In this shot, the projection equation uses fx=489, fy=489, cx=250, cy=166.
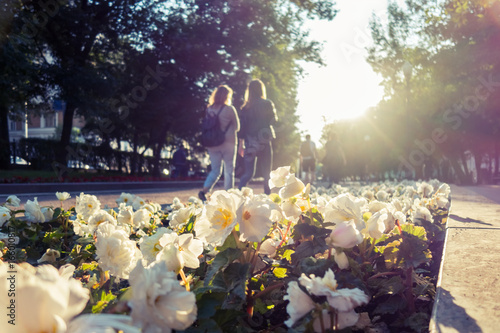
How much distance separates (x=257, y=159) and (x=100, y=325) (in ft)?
26.9

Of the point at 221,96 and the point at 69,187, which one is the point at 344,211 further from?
the point at 69,187

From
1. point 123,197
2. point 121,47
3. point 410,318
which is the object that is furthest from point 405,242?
point 121,47

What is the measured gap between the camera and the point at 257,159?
29.4 ft

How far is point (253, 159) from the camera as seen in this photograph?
28.8ft

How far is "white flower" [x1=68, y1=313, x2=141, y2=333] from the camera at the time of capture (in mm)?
770

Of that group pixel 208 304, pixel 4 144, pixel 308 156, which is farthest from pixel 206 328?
pixel 4 144

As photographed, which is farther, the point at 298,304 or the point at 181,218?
the point at 181,218

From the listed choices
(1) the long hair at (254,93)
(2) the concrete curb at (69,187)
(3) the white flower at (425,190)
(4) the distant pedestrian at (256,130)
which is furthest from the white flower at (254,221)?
(2) the concrete curb at (69,187)

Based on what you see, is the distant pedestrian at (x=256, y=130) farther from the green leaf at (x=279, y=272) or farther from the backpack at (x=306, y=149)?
the backpack at (x=306, y=149)

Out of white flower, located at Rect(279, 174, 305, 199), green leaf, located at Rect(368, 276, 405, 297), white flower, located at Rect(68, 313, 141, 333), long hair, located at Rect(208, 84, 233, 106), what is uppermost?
long hair, located at Rect(208, 84, 233, 106)

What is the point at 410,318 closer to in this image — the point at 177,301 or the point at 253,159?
the point at 177,301

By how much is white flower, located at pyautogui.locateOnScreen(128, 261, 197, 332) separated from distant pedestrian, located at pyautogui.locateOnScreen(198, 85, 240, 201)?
22.7ft

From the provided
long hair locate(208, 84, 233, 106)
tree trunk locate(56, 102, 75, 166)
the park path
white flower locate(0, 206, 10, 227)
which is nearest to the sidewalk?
the park path

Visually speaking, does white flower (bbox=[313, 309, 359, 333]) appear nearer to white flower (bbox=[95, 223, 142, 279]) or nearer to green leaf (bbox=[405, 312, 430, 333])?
green leaf (bbox=[405, 312, 430, 333])
